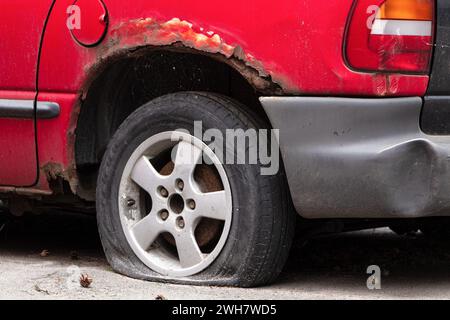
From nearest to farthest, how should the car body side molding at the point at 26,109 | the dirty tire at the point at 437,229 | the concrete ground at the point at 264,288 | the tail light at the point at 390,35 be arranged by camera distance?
the tail light at the point at 390,35 < the concrete ground at the point at 264,288 < the car body side molding at the point at 26,109 < the dirty tire at the point at 437,229

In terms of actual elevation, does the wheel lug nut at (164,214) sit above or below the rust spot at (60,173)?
below

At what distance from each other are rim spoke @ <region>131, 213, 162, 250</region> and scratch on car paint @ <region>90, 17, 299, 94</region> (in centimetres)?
68

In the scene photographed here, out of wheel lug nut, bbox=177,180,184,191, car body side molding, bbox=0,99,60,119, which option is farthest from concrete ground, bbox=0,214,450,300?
car body side molding, bbox=0,99,60,119

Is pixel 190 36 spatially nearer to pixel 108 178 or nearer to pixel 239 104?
pixel 239 104

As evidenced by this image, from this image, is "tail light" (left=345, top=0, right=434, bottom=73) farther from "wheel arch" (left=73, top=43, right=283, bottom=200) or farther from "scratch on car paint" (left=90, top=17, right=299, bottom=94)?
"wheel arch" (left=73, top=43, right=283, bottom=200)

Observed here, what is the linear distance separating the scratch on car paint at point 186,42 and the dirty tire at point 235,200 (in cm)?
21

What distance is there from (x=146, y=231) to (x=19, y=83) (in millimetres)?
855

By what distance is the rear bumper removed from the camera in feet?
13.8

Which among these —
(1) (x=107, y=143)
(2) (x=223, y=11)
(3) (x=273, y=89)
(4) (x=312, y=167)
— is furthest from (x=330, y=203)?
(1) (x=107, y=143)

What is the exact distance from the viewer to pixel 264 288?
4.58m

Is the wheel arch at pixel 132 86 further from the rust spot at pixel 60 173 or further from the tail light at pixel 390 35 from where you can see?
the tail light at pixel 390 35

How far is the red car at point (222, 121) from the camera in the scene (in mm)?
4219

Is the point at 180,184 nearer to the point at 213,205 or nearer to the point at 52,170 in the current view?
the point at 213,205

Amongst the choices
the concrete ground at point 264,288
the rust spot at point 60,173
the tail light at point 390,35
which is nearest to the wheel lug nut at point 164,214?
the concrete ground at point 264,288
